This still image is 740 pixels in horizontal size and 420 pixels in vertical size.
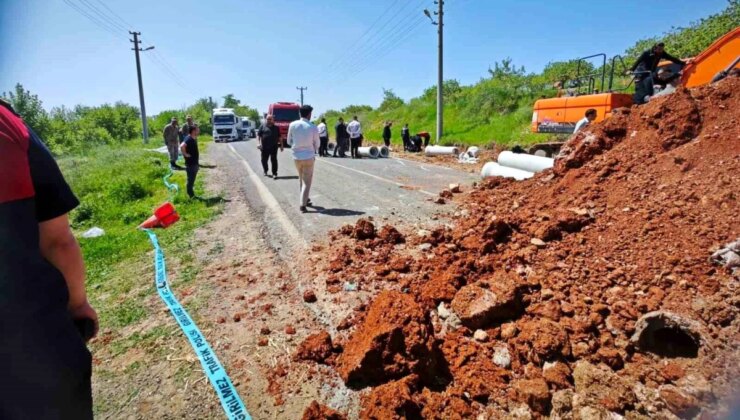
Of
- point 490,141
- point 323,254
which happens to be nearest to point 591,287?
point 323,254

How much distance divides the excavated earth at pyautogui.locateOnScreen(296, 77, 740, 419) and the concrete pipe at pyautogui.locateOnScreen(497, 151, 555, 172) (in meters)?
2.99

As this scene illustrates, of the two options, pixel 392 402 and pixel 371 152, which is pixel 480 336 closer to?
pixel 392 402

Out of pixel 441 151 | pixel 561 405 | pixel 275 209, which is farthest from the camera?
pixel 441 151

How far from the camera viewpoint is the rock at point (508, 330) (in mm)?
2826

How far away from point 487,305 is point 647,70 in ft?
25.6

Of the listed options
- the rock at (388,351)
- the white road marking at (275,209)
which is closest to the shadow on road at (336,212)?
the white road marking at (275,209)

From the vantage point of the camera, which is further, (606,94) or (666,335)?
(606,94)

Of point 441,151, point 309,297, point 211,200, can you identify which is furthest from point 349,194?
point 441,151

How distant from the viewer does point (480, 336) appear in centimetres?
290

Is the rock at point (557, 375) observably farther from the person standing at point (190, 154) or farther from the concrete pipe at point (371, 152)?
the concrete pipe at point (371, 152)

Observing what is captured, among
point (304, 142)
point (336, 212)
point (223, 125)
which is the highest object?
point (223, 125)

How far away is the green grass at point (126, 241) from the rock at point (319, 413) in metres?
2.28

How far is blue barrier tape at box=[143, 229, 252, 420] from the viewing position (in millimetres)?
2496

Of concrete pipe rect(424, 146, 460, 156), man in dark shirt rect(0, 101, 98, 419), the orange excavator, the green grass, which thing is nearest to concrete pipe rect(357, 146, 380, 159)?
concrete pipe rect(424, 146, 460, 156)
